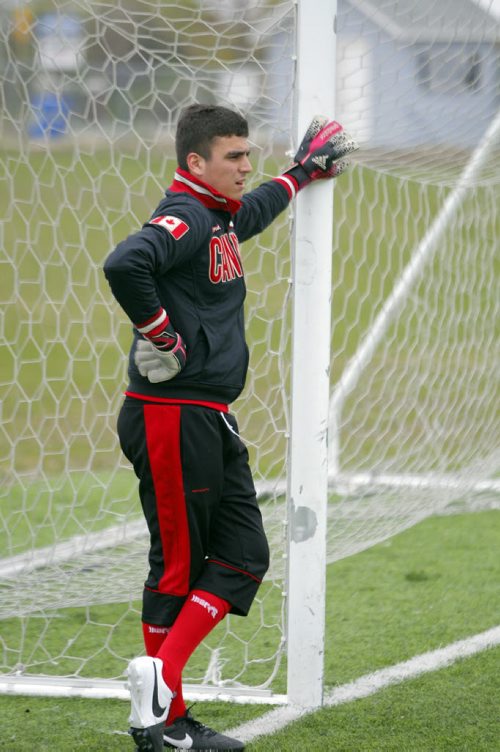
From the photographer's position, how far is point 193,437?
9.43ft

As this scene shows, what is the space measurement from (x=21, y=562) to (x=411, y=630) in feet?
4.40

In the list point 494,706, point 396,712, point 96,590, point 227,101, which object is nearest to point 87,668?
point 96,590

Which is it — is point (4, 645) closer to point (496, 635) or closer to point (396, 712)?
point (396, 712)

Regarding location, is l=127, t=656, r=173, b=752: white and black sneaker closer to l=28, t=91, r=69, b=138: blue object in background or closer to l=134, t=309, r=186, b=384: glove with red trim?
l=134, t=309, r=186, b=384: glove with red trim

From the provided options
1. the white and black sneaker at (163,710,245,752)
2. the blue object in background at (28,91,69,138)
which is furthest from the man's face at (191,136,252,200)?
the white and black sneaker at (163,710,245,752)

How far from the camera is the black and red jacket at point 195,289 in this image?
270cm

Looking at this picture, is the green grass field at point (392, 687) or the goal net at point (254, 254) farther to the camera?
the goal net at point (254, 254)

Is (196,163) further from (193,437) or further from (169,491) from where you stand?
(169,491)

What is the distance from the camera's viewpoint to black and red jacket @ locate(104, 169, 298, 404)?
2.70 meters

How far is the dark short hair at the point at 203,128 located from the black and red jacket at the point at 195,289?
0.21ft

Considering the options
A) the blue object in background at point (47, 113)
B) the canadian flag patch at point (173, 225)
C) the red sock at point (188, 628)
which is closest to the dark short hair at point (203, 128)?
the canadian flag patch at point (173, 225)

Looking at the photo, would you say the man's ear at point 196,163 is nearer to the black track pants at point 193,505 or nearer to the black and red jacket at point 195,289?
the black and red jacket at point 195,289

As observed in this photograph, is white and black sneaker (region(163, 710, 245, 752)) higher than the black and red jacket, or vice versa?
the black and red jacket

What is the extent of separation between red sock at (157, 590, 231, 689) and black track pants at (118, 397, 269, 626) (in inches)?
1.0
